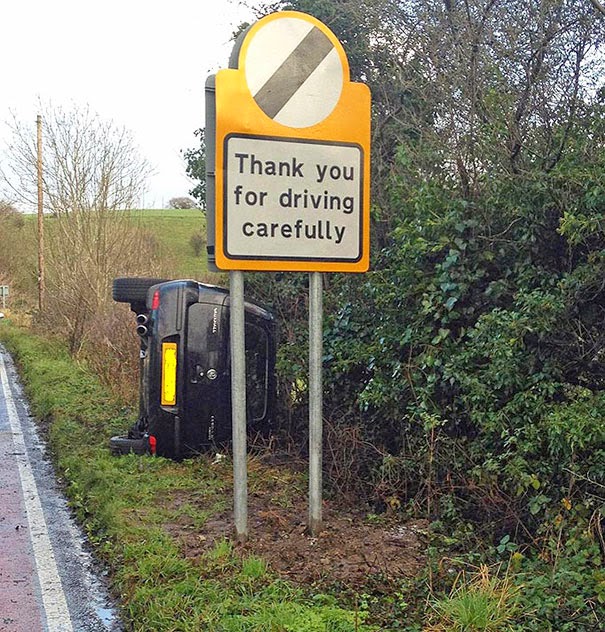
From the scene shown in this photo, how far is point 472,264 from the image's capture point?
6.22 metres

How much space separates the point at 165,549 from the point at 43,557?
1063 millimetres

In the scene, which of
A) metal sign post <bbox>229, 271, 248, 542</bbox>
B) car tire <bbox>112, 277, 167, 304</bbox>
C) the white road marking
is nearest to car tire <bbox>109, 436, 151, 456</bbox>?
the white road marking

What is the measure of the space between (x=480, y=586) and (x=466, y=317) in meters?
2.45

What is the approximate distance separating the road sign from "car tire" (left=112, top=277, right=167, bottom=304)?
3.28 meters

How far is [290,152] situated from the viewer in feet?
17.3

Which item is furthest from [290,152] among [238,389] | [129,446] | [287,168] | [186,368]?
[129,446]

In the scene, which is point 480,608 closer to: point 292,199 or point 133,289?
point 292,199

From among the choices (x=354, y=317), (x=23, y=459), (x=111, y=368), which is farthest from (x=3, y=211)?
(x=354, y=317)

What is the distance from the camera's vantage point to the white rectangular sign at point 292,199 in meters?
5.16

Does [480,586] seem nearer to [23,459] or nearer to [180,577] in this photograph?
[180,577]

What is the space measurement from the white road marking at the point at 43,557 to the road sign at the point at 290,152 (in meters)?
2.28

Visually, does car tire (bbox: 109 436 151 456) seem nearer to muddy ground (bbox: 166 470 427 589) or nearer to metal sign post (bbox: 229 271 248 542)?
muddy ground (bbox: 166 470 427 589)

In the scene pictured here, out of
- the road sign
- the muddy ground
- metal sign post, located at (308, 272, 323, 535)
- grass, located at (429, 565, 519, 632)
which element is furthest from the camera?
metal sign post, located at (308, 272, 323, 535)

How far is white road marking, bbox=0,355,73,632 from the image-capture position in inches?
186
